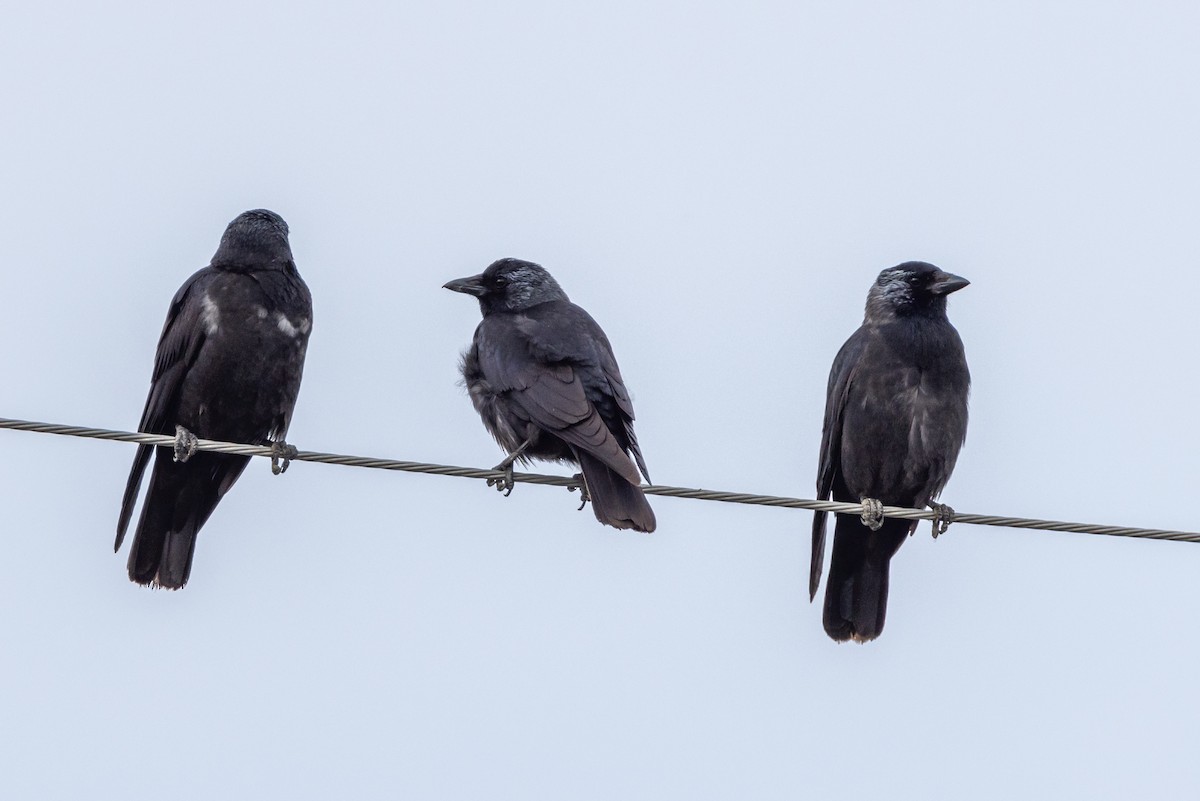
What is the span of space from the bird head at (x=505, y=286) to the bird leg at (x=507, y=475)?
140 cm

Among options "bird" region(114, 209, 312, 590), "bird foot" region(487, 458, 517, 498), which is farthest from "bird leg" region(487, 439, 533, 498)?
"bird" region(114, 209, 312, 590)

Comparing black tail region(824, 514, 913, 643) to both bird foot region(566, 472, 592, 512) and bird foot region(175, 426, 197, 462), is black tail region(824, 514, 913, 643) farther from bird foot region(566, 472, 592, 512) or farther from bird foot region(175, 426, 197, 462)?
bird foot region(175, 426, 197, 462)

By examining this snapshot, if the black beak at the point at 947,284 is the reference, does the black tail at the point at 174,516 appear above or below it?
below

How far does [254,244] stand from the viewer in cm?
968

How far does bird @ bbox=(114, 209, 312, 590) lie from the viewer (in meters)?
9.26

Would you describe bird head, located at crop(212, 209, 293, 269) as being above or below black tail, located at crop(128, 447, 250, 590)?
above

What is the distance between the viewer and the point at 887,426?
923 centimetres

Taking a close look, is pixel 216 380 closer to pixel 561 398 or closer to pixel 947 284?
pixel 561 398

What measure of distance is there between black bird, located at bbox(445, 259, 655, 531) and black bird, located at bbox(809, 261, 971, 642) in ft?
4.29

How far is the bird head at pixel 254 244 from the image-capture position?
378 inches

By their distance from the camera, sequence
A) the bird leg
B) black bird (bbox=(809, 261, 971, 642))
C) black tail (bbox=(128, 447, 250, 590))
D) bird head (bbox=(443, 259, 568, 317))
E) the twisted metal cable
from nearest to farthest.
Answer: the twisted metal cable < the bird leg < black bird (bbox=(809, 261, 971, 642)) < black tail (bbox=(128, 447, 250, 590)) < bird head (bbox=(443, 259, 568, 317))

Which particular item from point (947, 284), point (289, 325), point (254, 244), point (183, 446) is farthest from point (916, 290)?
point (183, 446)

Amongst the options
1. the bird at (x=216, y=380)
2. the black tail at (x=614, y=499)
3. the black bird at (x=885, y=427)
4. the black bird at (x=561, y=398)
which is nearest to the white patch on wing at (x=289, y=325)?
the bird at (x=216, y=380)

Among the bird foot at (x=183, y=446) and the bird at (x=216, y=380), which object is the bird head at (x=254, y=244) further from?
the bird foot at (x=183, y=446)
